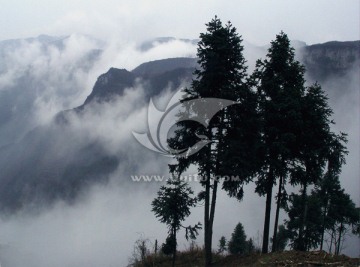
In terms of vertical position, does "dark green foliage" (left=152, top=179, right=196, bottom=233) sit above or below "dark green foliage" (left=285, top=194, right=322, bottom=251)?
above

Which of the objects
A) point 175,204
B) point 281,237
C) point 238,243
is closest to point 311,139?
point 175,204

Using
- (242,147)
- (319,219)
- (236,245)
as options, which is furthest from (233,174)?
(236,245)

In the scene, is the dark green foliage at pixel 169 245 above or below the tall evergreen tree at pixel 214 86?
below

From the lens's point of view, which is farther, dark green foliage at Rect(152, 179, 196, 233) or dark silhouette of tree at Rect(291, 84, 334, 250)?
dark green foliage at Rect(152, 179, 196, 233)

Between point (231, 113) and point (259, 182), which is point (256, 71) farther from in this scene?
point (259, 182)

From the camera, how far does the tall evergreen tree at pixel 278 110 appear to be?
62.7 ft

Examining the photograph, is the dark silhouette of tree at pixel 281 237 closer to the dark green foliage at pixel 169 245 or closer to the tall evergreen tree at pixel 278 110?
the dark green foliage at pixel 169 245

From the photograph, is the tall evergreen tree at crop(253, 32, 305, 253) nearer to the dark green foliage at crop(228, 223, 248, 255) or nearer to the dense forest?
the dense forest

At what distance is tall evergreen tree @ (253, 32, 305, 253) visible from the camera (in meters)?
19.1

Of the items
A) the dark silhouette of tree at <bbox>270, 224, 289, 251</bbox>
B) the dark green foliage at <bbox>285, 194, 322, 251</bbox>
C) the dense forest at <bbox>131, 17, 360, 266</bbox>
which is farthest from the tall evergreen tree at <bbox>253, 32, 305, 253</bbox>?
the dark silhouette of tree at <bbox>270, 224, 289, 251</bbox>

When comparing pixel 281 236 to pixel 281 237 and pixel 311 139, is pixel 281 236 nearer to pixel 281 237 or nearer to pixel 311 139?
pixel 281 237

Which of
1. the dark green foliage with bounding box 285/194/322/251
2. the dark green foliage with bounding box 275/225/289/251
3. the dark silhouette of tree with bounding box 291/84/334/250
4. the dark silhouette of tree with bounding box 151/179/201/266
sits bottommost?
the dark green foliage with bounding box 275/225/289/251

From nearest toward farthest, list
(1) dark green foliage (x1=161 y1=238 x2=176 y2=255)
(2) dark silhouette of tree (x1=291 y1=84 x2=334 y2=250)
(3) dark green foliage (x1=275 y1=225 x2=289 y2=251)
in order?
(2) dark silhouette of tree (x1=291 y1=84 x2=334 y2=250) < (1) dark green foliage (x1=161 y1=238 x2=176 y2=255) < (3) dark green foliage (x1=275 y1=225 x2=289 y2=251)

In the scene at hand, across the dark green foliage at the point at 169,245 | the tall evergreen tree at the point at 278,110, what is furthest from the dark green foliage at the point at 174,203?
the tall evergreen tree at the point at 278,110
